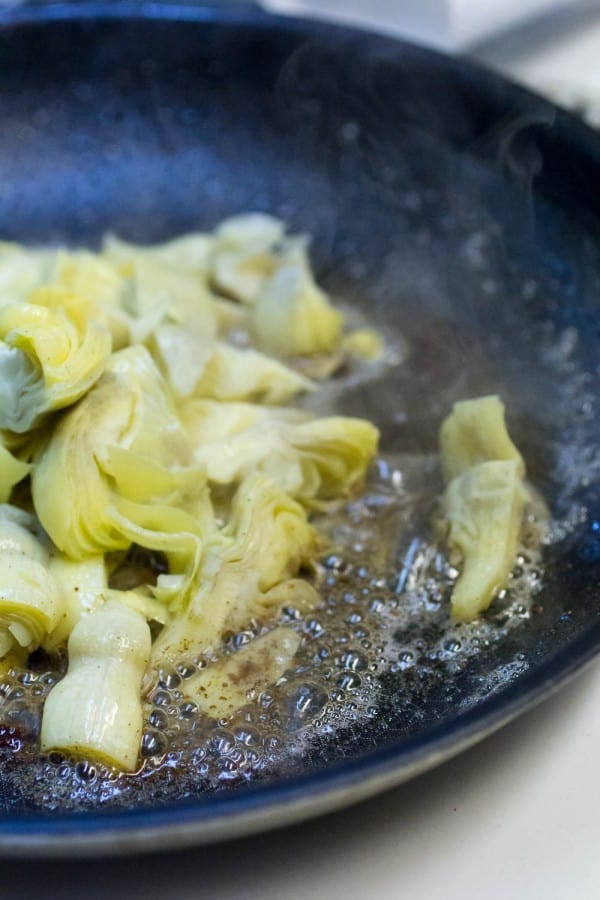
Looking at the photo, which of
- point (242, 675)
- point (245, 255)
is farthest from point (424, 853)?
point (245, 255)

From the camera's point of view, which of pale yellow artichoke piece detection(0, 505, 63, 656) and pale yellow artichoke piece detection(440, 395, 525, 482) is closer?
pale yellow artichoke piece detection(0, 505, 63, 656)

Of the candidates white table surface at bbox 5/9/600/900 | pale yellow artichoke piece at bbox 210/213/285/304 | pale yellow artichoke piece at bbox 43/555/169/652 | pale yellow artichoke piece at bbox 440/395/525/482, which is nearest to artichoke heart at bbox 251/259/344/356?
pale yellow artichoke piece at bbox 210/213/285/304

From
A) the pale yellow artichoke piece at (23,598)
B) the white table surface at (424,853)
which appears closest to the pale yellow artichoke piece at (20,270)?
the pale yellow artichoke piece at (23,598)

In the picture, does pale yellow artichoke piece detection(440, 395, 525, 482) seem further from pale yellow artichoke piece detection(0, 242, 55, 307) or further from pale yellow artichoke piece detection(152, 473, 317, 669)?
pale yellow artichoke piece detection(0, 242, 55, 307)

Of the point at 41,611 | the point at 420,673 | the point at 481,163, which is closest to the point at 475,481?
the point at 420,673

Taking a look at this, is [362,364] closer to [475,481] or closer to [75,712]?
[475,481]

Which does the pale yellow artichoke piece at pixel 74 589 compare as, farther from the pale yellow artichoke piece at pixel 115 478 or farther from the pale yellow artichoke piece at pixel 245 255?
the pale yellow artichoke piece at pixel 245 255
